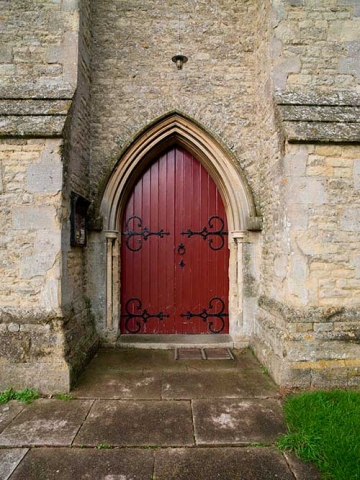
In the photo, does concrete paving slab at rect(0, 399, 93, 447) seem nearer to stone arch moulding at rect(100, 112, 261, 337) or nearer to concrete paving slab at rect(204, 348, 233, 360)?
→ stone arch moulding at rect(100, 112, 261, 337)

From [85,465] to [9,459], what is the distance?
57 cm

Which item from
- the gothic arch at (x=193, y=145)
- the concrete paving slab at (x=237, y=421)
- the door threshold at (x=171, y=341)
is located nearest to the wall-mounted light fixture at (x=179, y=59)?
the gothic arch at (x=193, y=145)

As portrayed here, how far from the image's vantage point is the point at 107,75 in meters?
4.23

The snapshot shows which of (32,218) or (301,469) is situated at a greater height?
(32,218)

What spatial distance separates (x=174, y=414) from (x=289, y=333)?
1.40 m

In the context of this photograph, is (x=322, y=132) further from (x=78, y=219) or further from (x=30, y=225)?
(x=30, y=225)

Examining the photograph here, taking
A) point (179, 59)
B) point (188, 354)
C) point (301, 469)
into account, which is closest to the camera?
point (301, 469)

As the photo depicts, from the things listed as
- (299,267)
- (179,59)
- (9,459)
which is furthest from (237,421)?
(179,59)

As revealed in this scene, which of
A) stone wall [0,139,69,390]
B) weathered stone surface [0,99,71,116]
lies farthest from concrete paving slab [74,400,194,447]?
weathered stone surface [0,99,71,116]

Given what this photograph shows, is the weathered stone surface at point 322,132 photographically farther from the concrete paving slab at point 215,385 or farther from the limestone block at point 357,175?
the concrete paving slab at point 215,385

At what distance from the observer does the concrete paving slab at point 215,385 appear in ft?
9.77

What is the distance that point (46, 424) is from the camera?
2.52 meters

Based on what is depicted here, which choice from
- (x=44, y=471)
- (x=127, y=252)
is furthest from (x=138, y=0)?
(x=44, y=471)

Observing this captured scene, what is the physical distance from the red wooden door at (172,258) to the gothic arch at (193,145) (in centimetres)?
33
